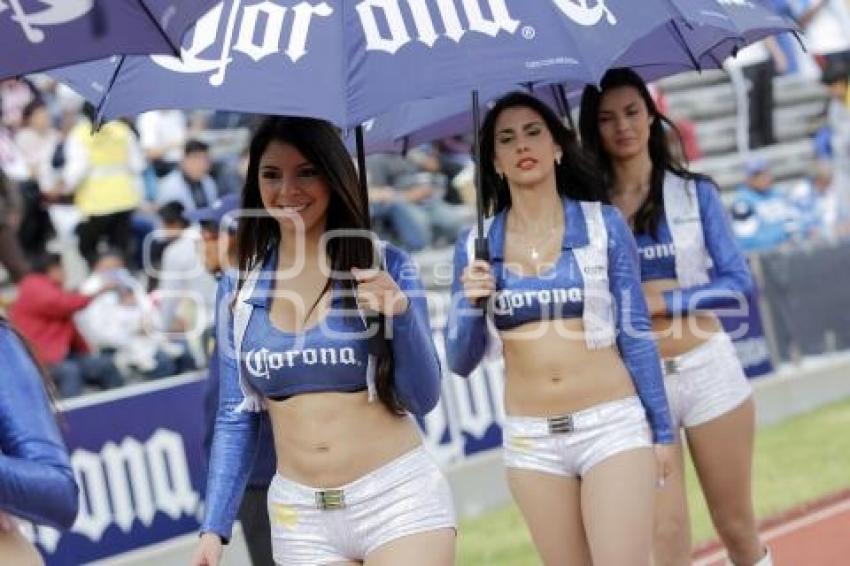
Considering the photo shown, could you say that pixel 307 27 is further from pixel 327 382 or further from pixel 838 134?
pixel 838 134

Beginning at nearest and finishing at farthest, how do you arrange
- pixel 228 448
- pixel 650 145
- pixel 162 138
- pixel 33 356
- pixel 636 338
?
pixel 33 356 < pixel 228 448 < pixel 636 338 < pixel 650 145 < pixel 162 138

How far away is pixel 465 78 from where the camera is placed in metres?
5.11

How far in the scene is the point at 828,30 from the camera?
22.3 meters

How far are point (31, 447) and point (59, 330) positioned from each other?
8.27 metres

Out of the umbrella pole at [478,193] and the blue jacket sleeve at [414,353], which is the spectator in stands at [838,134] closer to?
the umbrella pole at [478,193]

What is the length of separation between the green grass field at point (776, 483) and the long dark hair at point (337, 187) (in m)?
4.88

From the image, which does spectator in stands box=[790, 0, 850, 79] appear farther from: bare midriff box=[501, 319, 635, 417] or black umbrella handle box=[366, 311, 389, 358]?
black umbrella handle box=[366, 311, 389, 358]

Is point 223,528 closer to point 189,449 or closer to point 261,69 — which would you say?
point 261,69

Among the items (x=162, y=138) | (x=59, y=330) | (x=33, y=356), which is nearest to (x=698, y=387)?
(x=33, y=356)

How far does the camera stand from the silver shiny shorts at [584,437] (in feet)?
20.4

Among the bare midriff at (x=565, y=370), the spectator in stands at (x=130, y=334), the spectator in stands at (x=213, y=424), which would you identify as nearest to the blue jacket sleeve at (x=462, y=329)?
the bare midriff at (x=565, y=370)

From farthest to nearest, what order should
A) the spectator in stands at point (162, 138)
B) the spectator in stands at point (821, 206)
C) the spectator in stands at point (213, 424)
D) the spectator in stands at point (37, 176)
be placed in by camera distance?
the spectator in stands at point (821, 206) < the spectator in stands at point (162, 138) < the spectator in stands at point (37, 176) < the spectator in stands at point (213, 424)

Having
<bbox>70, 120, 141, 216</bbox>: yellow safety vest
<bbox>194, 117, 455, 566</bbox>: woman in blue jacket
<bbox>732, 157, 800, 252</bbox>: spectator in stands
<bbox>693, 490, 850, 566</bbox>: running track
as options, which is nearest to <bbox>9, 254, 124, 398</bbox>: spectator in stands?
<bbox>70, 120, 141, 216</bbox>: yellow safety vest

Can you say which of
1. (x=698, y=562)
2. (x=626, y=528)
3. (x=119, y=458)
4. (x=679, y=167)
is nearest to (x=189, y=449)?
(x=119, y=458)
